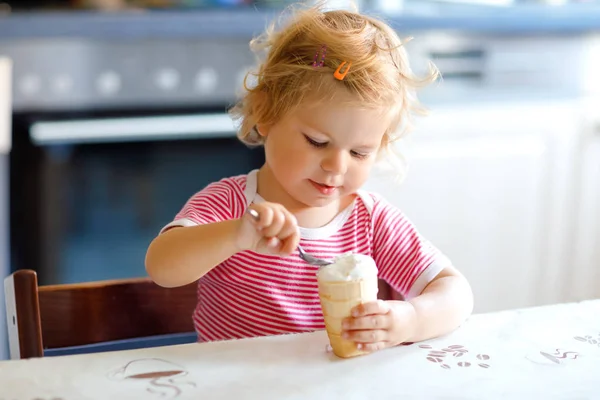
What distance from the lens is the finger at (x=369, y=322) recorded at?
897 mm

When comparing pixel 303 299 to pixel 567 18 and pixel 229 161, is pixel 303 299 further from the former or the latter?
pixel 567 18

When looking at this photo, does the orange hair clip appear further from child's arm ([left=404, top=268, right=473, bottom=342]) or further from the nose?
child's arm ([left=404, top=268, right=473, bottom=342])

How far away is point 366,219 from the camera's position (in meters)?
1.25

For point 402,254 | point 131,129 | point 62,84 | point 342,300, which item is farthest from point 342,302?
point 62,84

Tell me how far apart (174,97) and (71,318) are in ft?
3.73

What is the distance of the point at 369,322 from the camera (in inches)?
35.9

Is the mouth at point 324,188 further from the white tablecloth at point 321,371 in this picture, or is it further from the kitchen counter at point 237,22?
the kitchen counter at point 237,22

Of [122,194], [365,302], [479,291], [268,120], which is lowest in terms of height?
[479,291]

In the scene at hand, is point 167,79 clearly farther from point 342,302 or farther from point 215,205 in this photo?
point 342,302

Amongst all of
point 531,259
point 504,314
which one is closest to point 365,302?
point 504,314

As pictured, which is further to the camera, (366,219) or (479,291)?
(479,291)

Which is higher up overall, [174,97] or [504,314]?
[174,97]

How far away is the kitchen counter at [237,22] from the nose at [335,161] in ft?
3.61

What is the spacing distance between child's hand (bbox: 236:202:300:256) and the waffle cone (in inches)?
2.3
